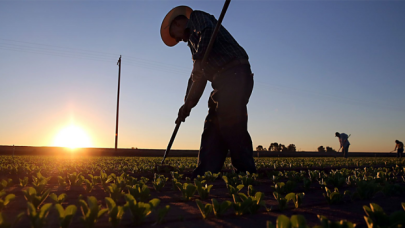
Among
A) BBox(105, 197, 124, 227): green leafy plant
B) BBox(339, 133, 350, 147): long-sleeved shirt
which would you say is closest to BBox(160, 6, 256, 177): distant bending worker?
BBox(105, 197, 124, 227): green leafy plant

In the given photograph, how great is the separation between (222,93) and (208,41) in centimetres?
77

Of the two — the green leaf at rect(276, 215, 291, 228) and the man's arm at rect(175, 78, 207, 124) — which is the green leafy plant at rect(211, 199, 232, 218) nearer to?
the green leaf at rect(276, 215, 291, 228)

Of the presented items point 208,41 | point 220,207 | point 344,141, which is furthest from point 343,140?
point 220,207

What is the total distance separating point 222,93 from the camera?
3.88 m

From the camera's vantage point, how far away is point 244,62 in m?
3.98

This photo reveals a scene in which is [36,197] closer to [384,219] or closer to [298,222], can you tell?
[298,222]

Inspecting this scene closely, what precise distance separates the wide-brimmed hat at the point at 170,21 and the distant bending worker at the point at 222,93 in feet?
1.31

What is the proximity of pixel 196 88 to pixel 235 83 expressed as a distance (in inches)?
31.2

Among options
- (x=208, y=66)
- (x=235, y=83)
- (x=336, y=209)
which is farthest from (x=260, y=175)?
(x=336, y=209)

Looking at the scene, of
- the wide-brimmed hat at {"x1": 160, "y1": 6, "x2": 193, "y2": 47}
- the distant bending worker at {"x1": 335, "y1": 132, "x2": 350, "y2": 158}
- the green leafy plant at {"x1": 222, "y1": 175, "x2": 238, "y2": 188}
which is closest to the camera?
the green leafy plant at {"x1": 222, "y1": 175, "x2": 238, "y2": 188}

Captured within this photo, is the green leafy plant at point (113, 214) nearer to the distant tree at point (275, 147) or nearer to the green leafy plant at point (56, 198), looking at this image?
the green leafy plant at point (56, 198)

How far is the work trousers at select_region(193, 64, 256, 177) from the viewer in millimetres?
3820

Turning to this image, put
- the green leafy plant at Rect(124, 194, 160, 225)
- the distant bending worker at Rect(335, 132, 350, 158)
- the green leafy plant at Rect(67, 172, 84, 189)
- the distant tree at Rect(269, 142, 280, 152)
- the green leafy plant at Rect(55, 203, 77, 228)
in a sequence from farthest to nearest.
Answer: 1. the distant tree at Rect(269, 142, 280, 152)
2. the distant bending worker at Rect(335, 132, 350, 158)
3. the green leafy plant at Rect(67, 172, 84, 189)
4. the green leafy plant at Rect(124, 194, 160, 225)
5. the green leafy plant at Rect(55, 203, 77, 228)

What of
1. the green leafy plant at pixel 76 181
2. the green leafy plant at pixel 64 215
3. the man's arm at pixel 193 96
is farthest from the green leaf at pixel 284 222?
the man's arm at pixel 193 96
